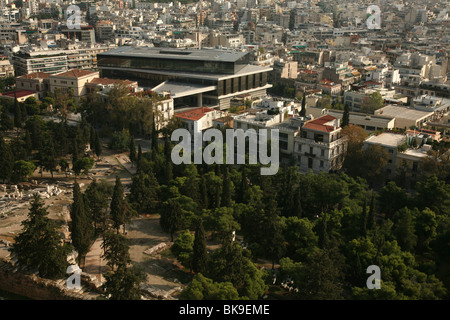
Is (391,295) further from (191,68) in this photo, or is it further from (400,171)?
(191,68)

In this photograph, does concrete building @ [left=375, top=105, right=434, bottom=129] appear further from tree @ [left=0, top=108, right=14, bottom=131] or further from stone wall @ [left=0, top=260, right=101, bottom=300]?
tree @ [left=0, top=108, right=14, bottom=131]

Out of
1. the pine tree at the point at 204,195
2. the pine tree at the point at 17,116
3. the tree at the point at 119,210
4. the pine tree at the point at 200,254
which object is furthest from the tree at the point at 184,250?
the pine tree at the point at 17,116

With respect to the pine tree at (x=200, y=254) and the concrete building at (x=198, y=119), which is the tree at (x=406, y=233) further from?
the concrete building at (x=198, y=119)

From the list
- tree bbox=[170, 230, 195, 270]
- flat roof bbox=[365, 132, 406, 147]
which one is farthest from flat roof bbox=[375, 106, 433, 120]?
tree bbox=[170, 230, 195, 270]

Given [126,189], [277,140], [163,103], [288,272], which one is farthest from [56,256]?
[163,103]

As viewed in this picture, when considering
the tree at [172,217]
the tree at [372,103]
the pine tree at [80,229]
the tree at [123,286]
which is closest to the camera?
the tree at [123,286]
